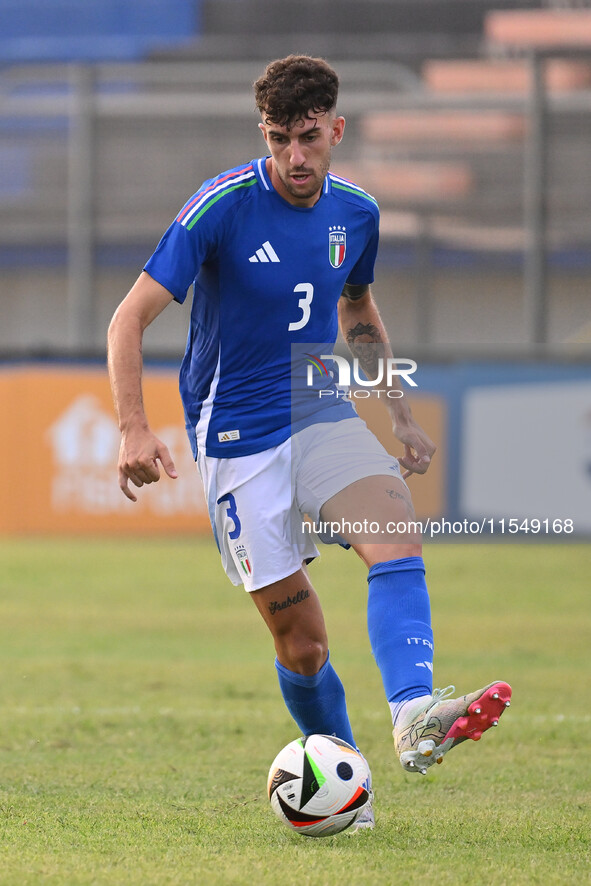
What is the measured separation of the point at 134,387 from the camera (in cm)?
346

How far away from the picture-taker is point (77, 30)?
19969 millimetres

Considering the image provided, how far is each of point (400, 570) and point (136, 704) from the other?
3168mm

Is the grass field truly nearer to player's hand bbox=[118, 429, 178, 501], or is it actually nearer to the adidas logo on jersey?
player's hand bbox=[118, 429, 178, 501]

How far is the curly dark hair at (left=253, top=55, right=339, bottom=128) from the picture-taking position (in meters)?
3.63

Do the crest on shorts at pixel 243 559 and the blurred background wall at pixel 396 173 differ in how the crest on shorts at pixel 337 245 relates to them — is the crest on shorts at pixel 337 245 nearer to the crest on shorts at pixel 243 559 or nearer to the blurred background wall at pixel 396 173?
the crest on shorts at pixel 243 559

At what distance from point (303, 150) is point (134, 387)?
33.6 inches

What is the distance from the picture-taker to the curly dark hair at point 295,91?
3.63 m

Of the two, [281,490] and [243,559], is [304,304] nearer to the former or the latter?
[281,490]

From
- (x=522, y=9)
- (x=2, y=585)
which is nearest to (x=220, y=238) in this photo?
(x=2, y=585)

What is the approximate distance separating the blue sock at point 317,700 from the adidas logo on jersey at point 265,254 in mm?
1219

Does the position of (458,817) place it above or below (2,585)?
above

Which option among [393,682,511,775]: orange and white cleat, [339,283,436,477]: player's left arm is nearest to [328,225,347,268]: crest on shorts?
[339,283,436,477]: player's left arm

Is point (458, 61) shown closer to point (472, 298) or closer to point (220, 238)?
point (472, 298)

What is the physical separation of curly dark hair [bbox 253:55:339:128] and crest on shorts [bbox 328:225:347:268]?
0.37 metres
